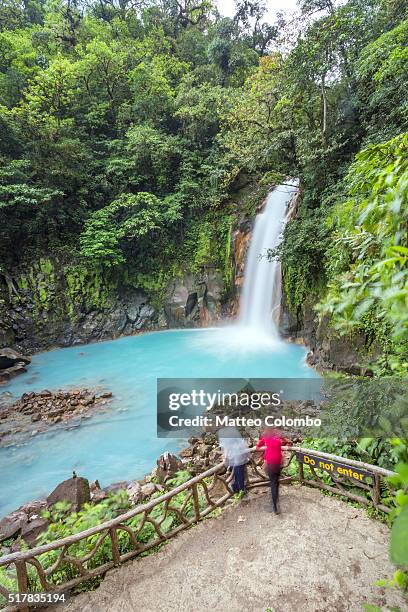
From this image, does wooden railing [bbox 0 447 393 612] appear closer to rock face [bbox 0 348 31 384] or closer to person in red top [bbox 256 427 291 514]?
person in red top [bbox 256 427 291 514]

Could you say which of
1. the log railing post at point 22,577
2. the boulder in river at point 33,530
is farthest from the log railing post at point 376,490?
the boulder in river at point 33,530

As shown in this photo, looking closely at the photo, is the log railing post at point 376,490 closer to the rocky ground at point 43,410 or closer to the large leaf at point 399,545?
the large leaf at point 399,545

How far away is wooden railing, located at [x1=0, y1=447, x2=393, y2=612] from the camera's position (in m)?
3.12

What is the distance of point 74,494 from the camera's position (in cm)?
496

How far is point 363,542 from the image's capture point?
11.4ft

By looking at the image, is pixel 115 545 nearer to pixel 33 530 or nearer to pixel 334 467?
pixel 33 530

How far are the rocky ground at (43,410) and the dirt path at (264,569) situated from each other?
17.8ft

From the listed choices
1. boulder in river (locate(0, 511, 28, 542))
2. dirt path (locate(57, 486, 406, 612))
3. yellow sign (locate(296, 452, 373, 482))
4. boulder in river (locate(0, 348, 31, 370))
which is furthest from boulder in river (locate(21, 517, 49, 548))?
boulder in river (locate(0, 348, 31, 370))

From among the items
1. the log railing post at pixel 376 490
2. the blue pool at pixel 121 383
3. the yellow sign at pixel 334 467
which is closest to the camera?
the log railing post at pixel 376 490

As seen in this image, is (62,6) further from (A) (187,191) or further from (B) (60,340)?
(B) (60,340)

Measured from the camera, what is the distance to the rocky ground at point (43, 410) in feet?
26.1

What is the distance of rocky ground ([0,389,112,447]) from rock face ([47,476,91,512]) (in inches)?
120

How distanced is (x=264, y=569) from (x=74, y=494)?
3.04 metres

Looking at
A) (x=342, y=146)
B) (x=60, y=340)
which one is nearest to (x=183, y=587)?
(x=342, y=146)
